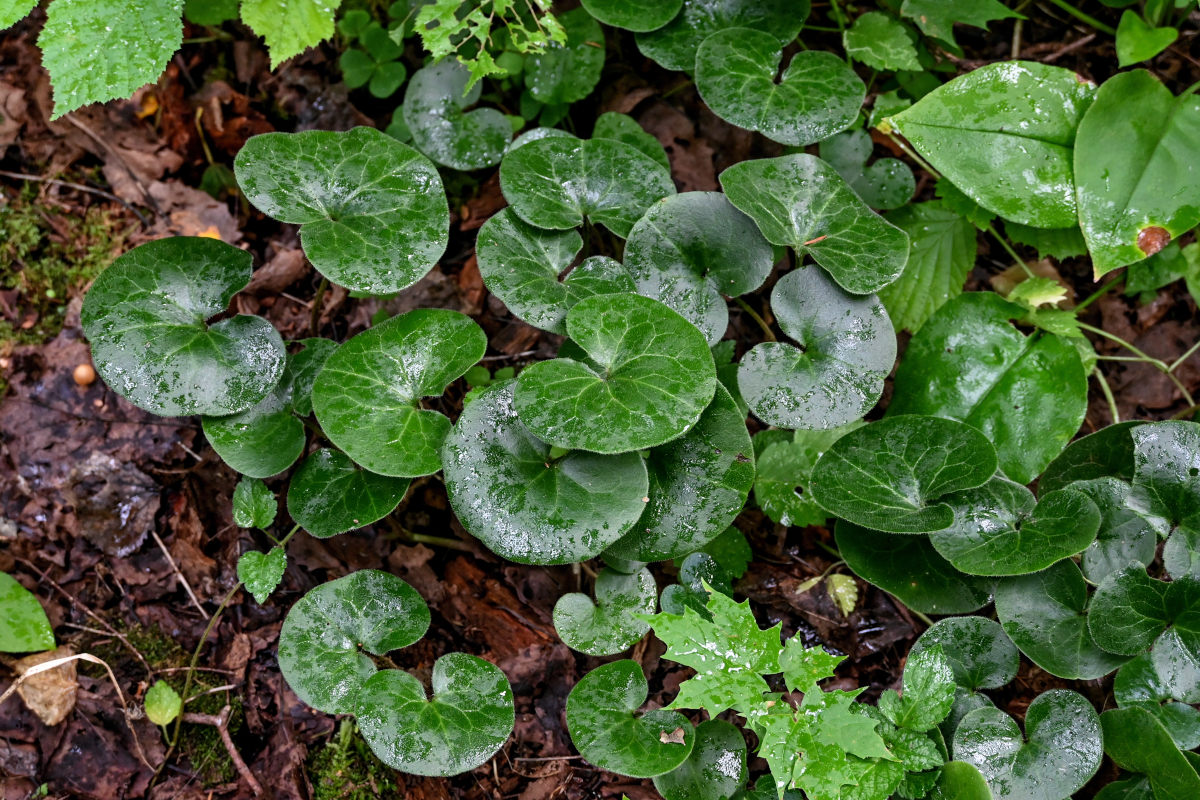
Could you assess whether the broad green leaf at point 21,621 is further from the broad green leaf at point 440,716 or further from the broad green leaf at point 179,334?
the broad green leaf at point 440,716

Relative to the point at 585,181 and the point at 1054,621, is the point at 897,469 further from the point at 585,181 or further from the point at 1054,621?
the point at 585,181

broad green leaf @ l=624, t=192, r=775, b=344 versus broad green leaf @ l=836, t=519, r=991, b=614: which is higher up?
broad green leaf @ l=624, t=192, r=775, b=344

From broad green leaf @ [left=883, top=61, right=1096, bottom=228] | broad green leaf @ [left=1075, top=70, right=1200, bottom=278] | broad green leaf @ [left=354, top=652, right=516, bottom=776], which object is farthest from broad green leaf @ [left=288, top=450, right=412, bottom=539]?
broad green leaf @ [left=1075, top=70, right=1200, bottom=278]

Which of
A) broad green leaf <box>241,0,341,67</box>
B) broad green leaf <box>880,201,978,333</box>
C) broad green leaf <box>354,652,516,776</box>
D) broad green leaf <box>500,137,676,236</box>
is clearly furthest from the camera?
broad green leaf <box>880,201,978,333</box>

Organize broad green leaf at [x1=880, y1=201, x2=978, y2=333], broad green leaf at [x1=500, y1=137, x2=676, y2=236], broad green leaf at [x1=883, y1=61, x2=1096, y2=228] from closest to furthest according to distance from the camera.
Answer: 1. broad green leaf at [x1=500, y1=137, x2=676, y2=236]
2. broad green leaf at [x1=883, y1=61, x2=1096, y2=228]
3. broad green leaf at [x1=880, y1=201, x2=978, y2=333]

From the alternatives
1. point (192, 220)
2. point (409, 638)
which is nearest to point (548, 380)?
point (409, 638)

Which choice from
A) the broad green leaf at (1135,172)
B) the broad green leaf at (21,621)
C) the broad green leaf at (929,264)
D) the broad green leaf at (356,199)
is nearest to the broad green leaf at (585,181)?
the broad green leaf at (356,199)

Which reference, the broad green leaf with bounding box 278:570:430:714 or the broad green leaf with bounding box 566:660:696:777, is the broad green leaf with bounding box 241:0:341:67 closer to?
the broad green leaf with bounding box 278:570:430:714


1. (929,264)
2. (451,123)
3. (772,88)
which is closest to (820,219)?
(772,88)
